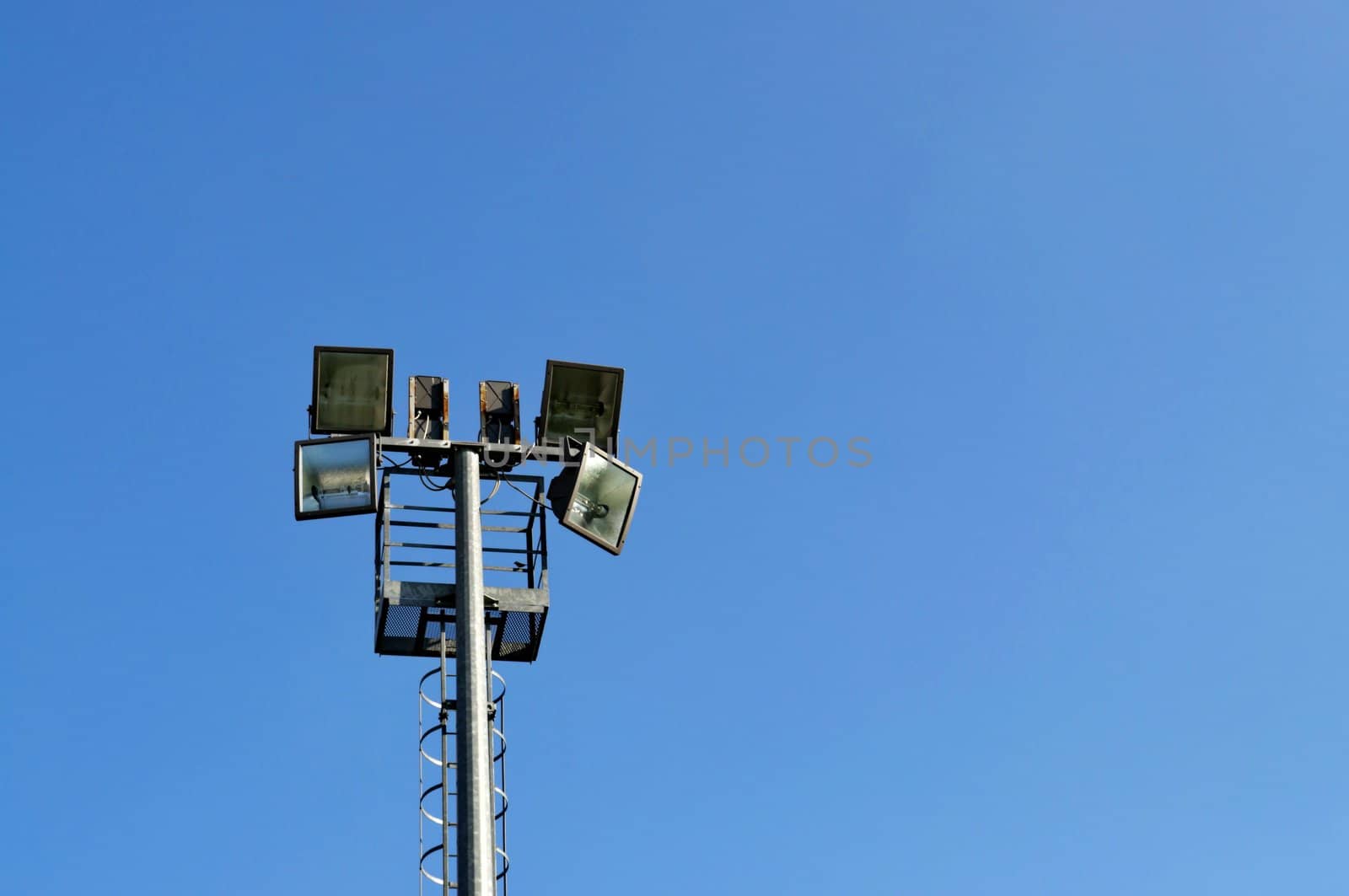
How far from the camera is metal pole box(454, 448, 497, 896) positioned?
37.7ft

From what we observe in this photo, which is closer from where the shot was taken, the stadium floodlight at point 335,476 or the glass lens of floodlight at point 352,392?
the stadium floodlight at point 335,476

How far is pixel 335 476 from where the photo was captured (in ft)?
44.2

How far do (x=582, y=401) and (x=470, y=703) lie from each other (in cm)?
307

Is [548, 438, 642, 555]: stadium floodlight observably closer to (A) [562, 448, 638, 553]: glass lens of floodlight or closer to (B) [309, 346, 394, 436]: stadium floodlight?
(A) [562, 448, 638, 553]: glass lens of floodlight

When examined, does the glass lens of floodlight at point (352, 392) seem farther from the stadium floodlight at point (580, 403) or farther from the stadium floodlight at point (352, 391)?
the stadium floodlight at point (580, 403)

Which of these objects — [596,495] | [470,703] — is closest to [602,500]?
[596,495]

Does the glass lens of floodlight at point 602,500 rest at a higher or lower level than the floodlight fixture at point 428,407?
lower

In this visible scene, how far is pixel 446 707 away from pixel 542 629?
1.32 m

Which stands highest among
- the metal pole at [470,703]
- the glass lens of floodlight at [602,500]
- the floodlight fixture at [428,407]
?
the floodlight fixture at [428,407]

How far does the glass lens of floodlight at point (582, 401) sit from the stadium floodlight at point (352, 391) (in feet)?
4.22

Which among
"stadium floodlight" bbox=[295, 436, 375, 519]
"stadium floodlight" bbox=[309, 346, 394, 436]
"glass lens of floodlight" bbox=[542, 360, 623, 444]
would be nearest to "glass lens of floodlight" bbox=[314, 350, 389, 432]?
"stadium floodlight" bbox=[309, 346, 394, 436]

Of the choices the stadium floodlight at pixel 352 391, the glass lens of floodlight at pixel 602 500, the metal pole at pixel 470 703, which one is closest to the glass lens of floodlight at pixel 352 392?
the stadium floodlight at pixel 352 391

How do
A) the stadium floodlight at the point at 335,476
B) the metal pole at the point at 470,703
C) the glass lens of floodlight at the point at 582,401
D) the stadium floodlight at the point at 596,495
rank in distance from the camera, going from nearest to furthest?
the metal pole at the point at 470,703 < the stadium floodlight at the point at 335,476 < the stadium floodlight at the point at 596,495 < the glass lens of floodlight at the point at 582,401

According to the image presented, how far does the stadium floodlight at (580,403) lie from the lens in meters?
14.0
